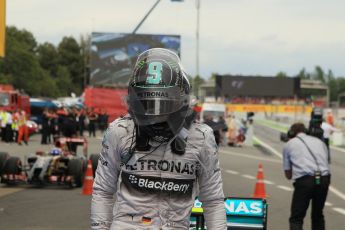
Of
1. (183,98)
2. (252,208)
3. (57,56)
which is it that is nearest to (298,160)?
(252,208)

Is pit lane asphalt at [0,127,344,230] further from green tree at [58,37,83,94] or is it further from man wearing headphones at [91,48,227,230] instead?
green tree at [58,37,83,94]

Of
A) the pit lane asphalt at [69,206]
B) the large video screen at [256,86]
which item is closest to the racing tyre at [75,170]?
the pit lane asphalt at [69,206]

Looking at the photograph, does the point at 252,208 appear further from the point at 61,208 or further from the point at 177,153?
the point at 61,208

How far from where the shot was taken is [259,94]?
119 meters

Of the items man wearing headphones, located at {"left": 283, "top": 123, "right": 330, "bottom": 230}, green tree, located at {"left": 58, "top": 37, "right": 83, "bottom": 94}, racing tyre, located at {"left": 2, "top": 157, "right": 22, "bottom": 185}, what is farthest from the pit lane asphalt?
green tree, located at {"left": 58, "top": 37, "right": 83, "bottom": 94}

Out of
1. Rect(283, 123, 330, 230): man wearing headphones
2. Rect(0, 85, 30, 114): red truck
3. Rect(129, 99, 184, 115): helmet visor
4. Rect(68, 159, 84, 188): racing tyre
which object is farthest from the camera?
Rect(0, 85, 30, 114): red truck

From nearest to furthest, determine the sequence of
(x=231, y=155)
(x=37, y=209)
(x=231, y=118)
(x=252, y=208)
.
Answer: (x=252, y=208), (x=37, y=209), (x=231, y=155), (x=231, y=118)

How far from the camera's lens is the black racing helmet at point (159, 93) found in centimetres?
311

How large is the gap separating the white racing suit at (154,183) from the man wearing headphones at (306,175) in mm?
4454

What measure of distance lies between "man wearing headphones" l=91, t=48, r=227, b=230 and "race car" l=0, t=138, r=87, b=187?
11060mm

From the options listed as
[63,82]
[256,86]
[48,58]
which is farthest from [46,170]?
[256,86]

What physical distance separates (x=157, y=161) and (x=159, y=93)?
0.32m

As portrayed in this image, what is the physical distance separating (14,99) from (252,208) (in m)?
31.3

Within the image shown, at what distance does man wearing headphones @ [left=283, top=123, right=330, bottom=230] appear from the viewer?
757 cm
